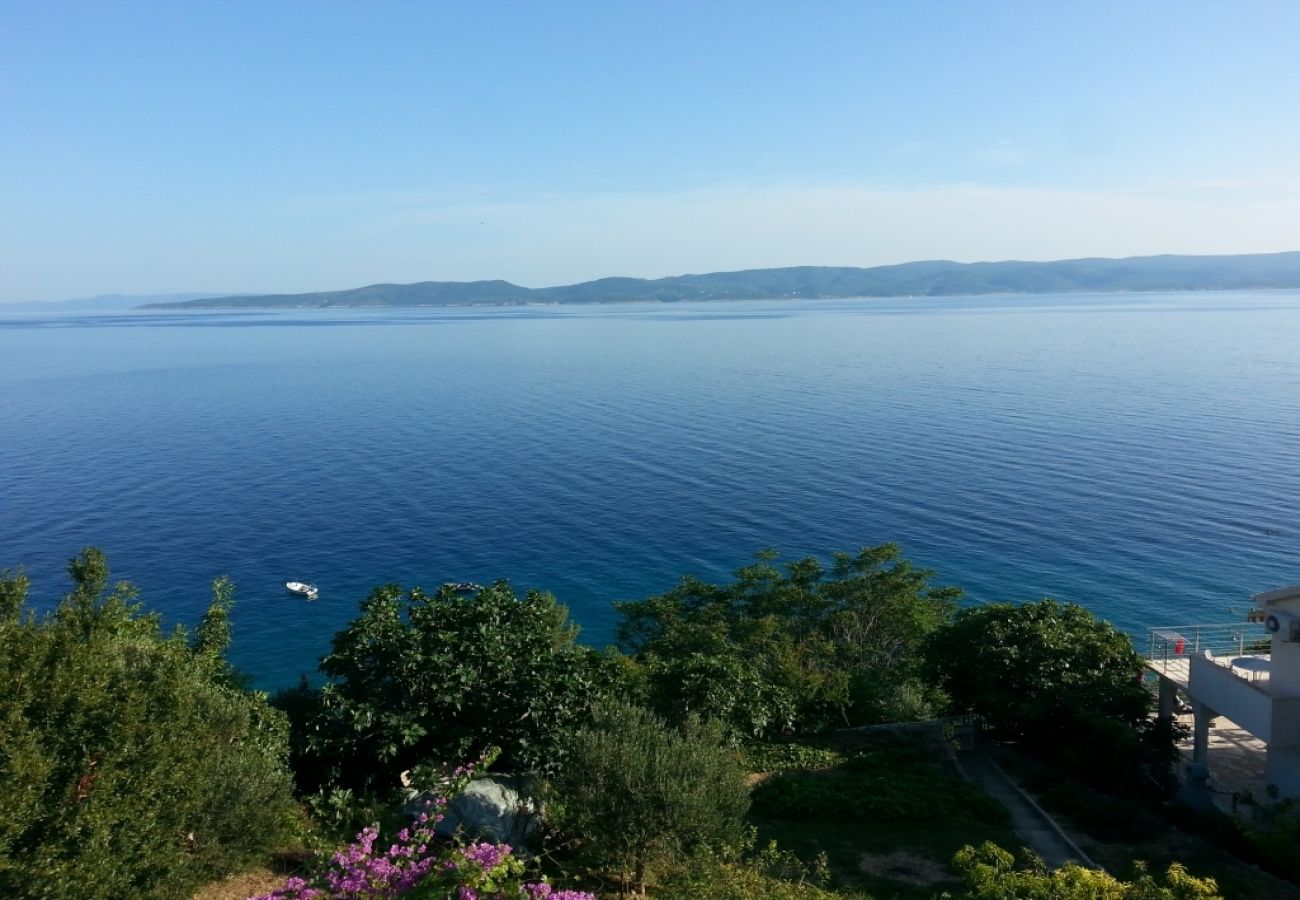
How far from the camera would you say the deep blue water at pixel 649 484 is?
45.2 meters

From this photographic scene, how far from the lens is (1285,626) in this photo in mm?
17922

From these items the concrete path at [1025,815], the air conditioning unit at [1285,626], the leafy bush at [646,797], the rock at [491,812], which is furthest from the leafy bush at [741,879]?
the air conditioning unit at [1285,626]

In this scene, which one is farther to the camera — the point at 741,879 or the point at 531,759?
the point at 531,759

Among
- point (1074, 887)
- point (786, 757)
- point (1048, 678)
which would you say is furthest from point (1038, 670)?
point (1074, 887)

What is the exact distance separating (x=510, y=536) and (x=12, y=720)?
4159cm

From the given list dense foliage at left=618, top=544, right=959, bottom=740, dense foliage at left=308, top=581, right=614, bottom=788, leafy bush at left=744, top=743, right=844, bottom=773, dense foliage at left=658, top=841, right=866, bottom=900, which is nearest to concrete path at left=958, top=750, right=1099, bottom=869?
leafy bush at left=744, top=743, right=844, bottom=773

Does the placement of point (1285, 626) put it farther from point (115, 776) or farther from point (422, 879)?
point (115, 776)

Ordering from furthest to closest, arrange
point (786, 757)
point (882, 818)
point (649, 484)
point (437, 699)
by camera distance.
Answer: point (649, 484)
point (786, 757)
point (882, 818)
point (437, 699)

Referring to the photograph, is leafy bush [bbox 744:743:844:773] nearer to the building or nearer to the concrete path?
the concrete path

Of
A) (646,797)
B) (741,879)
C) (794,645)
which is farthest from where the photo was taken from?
(794,645)

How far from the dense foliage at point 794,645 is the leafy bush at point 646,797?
5440mm

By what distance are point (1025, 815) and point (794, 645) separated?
14.5m

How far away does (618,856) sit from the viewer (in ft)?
44.2

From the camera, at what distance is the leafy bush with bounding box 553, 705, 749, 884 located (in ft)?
43.1
